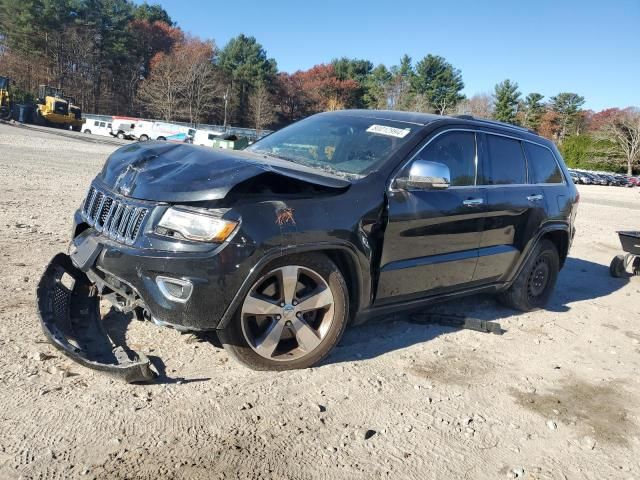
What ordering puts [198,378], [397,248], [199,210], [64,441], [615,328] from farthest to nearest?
[615,328] < [397,248] < [198,378] < [199,210] < [64,441]

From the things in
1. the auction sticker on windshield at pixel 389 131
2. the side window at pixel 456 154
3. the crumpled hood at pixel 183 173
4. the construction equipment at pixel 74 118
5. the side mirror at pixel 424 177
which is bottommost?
the crumpled hood at pixel 183 173

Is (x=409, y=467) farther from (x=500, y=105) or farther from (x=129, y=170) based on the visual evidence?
(x=500, y=105)

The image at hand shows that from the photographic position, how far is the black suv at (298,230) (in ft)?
9.64

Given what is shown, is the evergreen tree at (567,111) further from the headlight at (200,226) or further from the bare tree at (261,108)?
the headlight at (200,226)

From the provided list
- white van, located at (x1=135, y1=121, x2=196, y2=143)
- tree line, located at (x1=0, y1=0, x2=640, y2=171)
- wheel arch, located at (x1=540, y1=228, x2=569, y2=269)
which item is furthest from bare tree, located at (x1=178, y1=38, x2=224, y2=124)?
wheel arch, located at (x1=540, y1=228, x2=569, y2=269)

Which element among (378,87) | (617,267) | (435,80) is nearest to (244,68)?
(378,87)

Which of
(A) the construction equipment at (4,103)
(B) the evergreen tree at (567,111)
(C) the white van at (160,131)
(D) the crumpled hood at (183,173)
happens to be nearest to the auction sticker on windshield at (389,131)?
(D) the crumpled hood at (183,173)

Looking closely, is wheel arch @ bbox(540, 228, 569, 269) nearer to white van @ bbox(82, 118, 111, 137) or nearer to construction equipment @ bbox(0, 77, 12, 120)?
construction equipment @ bbox(0, 77, 12, 120)

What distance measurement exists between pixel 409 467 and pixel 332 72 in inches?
3481

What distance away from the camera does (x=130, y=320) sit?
390 cm

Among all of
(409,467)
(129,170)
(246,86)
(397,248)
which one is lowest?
(409,467)

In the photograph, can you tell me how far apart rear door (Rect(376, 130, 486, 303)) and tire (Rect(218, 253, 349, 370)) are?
457mm

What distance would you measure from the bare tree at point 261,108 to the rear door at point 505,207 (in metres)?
68.8

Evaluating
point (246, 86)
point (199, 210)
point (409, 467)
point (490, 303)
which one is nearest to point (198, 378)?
point (199, 210)
